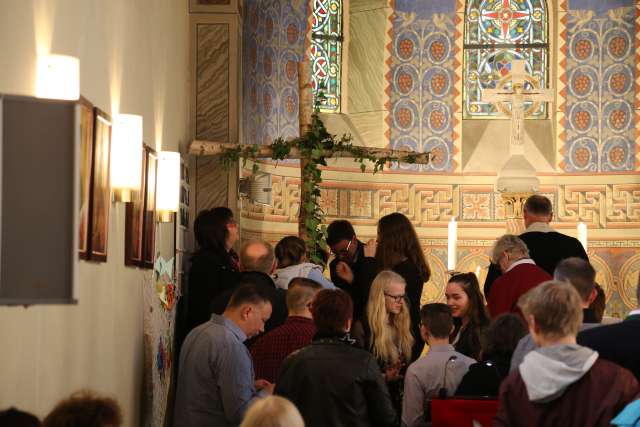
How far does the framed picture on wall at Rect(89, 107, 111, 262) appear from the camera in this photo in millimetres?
5191

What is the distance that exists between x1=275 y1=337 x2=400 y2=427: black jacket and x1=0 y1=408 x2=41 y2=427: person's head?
6.95 ft

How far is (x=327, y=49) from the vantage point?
15.0m

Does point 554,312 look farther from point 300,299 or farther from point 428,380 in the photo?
point 300,299

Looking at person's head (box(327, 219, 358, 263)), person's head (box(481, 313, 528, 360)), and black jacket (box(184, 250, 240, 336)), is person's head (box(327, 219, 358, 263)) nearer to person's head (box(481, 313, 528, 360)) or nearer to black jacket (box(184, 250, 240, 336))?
black jacket (box(184, 250, 240, 336))

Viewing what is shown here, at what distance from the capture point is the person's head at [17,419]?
2879 millimetres

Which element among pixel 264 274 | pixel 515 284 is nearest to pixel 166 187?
pixel 264 274

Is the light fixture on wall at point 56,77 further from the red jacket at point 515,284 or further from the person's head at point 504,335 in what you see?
the red jacket at point 515,284

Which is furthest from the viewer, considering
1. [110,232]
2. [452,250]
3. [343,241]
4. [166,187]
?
[452,250]

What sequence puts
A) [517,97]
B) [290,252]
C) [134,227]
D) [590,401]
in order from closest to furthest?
1. [590,401]
2. [134,227]
3. [290,252]
4. [517,97]

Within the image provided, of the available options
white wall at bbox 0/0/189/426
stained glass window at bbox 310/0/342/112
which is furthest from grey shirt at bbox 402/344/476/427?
stained glass window at bbox 310/0/342/112

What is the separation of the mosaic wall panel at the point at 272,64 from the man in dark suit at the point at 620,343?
8157 millimetres

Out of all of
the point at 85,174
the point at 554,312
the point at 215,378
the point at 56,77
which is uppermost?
the point at 56,77

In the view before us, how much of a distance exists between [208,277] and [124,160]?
2.47 meters

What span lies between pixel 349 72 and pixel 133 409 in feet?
28.2
